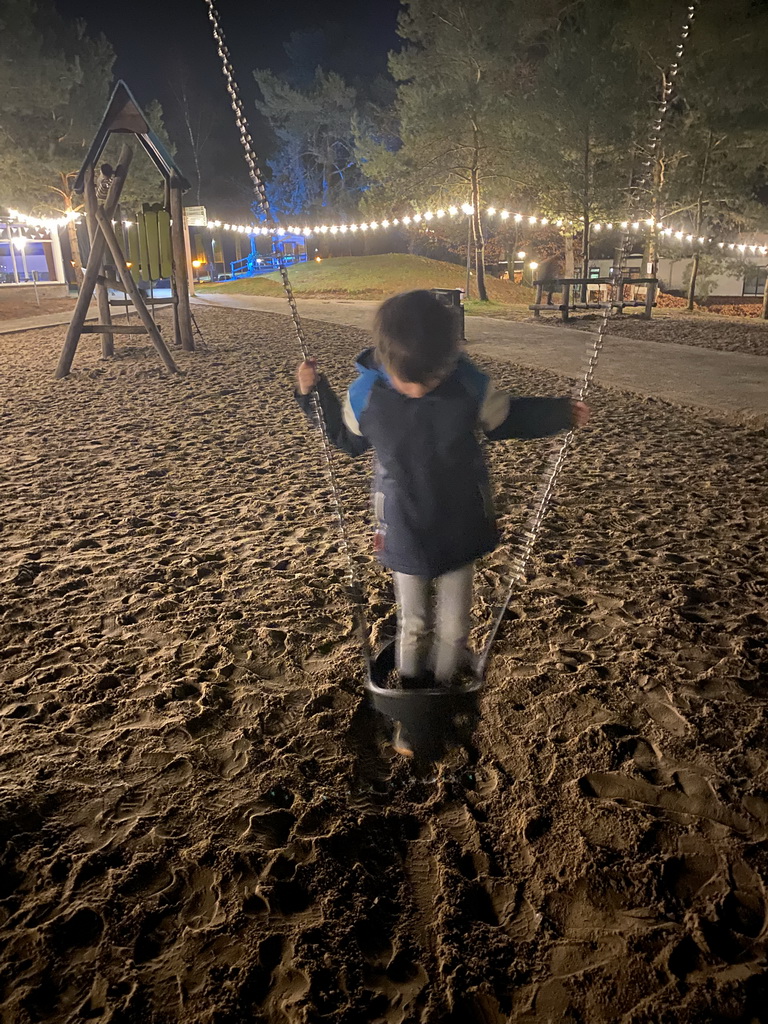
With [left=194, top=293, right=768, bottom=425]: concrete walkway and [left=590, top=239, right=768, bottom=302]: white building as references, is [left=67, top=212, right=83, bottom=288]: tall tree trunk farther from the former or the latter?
[left=590, top=239, right=768, bottom=302]: white building

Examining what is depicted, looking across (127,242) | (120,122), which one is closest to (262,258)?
(127,242)

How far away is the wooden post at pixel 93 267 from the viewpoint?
8422mm

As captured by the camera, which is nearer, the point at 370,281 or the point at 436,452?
the point at 436,452

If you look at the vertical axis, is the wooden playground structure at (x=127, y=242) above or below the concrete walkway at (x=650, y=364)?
above

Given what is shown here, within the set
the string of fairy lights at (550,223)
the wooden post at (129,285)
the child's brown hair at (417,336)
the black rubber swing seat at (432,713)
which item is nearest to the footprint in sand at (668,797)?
the black rubber swing seat at (432,713)

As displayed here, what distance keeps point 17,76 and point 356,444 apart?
26.3 m

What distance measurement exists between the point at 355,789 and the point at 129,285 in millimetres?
8310

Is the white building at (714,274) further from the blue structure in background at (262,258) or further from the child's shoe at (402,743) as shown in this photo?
the child's shoe at (402,743)

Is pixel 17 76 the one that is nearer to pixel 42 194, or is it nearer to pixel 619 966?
pixel 42 194

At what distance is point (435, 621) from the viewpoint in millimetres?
2211

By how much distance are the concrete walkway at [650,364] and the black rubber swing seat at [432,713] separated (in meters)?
2.97

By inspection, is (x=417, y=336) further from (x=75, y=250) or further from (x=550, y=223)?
(x=75, y=250)

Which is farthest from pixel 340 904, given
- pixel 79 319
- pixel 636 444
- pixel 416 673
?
pixel 79 319

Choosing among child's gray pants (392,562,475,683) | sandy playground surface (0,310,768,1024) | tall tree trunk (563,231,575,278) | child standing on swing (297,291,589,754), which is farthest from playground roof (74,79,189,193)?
tall tree trunk (563,231,575,278)
